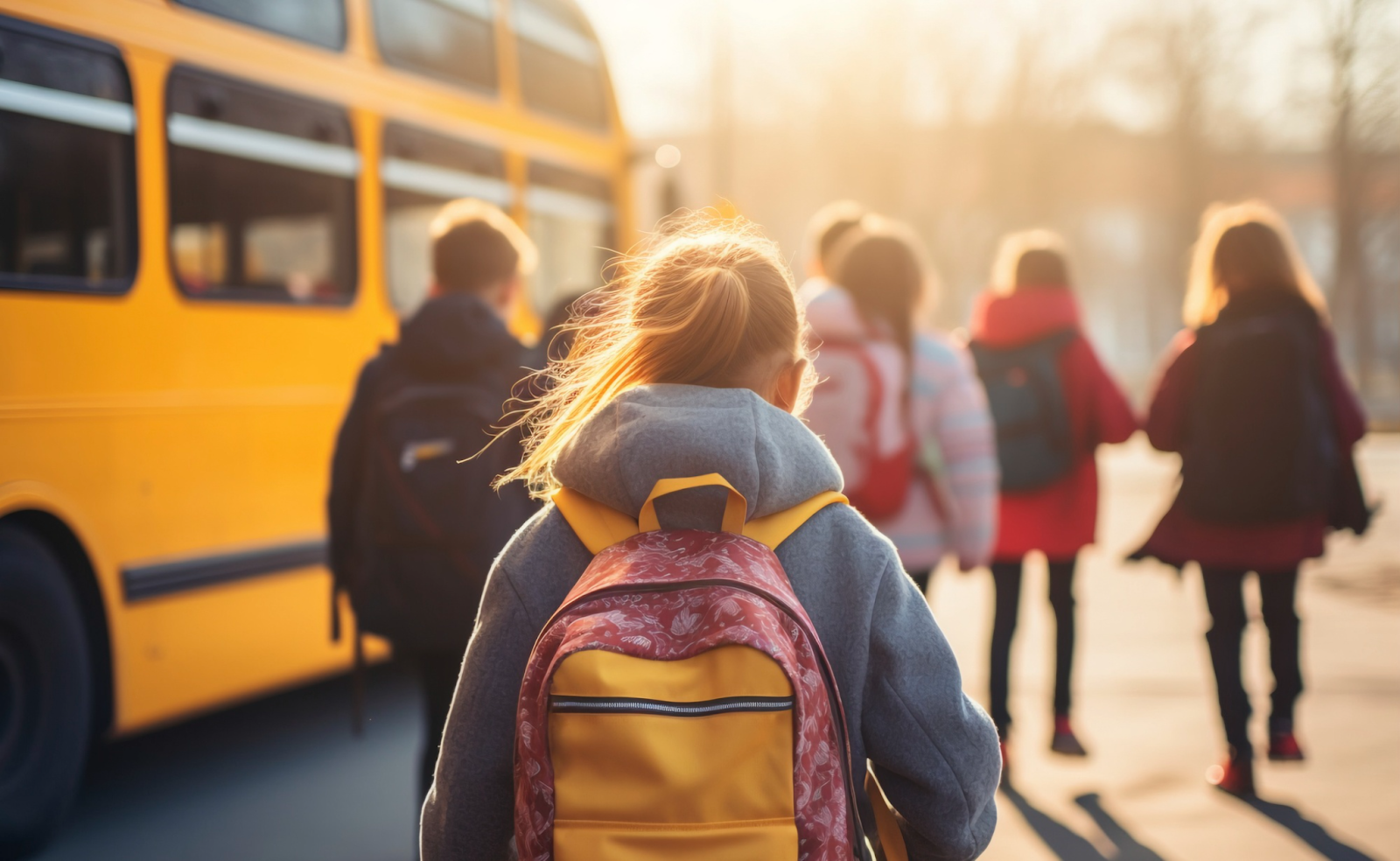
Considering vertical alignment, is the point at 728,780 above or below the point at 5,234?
below

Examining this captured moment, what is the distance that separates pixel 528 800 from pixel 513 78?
6.62 m

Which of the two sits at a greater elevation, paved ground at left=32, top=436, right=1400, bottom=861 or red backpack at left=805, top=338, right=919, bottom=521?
red backpack at left=805, top=338, right=919, bottom=521

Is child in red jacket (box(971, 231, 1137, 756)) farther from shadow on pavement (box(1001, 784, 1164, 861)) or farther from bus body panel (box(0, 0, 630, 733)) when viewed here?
bus body panel (box(0, 0, 630, 733))

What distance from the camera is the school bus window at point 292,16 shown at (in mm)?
5676

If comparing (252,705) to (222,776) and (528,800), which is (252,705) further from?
(528,800)

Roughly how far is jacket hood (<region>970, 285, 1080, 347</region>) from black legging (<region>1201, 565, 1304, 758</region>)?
102 centimetres

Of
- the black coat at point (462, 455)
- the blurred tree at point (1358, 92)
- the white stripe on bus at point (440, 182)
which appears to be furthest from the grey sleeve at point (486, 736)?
the blurred tree at point (1358, 92)

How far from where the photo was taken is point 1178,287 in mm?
41656

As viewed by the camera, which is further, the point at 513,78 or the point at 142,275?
the point at 513,78

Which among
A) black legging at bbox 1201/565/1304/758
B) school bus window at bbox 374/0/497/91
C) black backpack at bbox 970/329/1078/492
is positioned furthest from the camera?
school bus window at bbox 374/0/497/91

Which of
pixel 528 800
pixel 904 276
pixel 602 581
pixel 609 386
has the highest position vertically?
pixel 904 276

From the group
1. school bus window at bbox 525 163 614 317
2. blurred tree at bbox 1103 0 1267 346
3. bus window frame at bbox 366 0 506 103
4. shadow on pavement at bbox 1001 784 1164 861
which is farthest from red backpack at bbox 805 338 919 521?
blurred tree at bbox 1103 0 1267 346

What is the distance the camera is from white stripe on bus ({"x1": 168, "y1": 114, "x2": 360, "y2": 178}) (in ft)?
17.9

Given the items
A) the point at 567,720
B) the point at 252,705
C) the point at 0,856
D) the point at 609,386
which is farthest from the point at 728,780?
the point at 252,705
